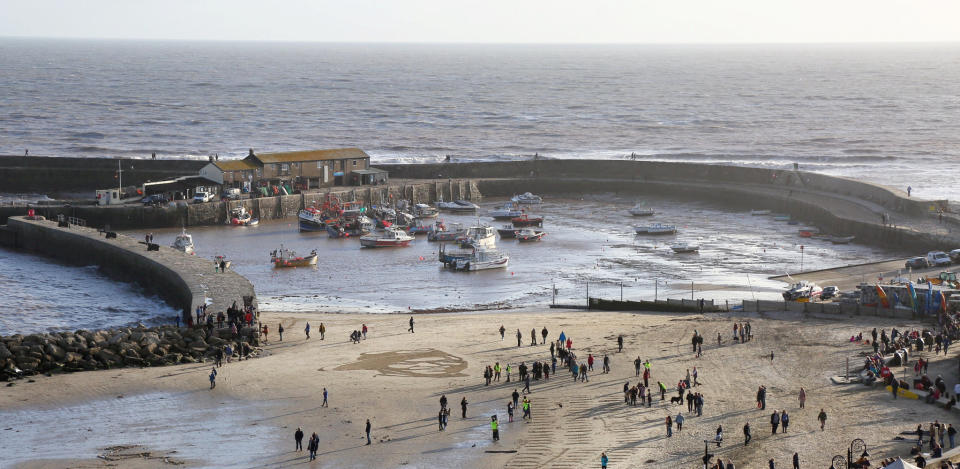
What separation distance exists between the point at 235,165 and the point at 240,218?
5360 millimetres

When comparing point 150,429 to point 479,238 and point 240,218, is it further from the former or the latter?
point 240,218

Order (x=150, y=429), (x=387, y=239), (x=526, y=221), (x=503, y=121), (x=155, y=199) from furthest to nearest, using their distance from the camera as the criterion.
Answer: (x=503, y=121) → (x=526, y=221) → (x=155, y=199) → (x=387, y=239) → (x=150, y=429)

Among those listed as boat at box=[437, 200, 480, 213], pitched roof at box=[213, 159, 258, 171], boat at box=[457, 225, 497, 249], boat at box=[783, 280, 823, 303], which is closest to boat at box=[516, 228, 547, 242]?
boat at box=[457, 225, 497, 249]

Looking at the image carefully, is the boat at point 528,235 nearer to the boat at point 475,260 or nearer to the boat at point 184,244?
the boat at point 475,260

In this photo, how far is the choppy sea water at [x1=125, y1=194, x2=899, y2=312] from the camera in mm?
45750

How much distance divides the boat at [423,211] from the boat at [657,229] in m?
12.4

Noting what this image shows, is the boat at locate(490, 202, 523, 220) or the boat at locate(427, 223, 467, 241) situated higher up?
the boat at locate(490, 202, 523, 220)

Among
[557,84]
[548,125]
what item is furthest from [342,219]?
[557,84]

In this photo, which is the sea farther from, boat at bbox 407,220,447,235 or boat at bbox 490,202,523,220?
boat at bbox 407,220,447,235

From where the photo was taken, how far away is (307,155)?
6906 centimetres

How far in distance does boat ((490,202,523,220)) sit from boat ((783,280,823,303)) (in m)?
24.1

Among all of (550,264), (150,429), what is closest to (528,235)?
(550,264)

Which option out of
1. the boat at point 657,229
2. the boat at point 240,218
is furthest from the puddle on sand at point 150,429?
the boat at point 657,229

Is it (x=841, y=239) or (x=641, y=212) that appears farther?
(x=641, y=212)
